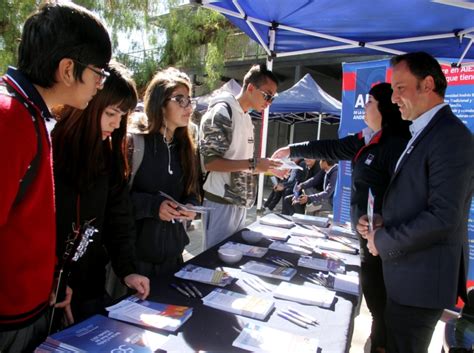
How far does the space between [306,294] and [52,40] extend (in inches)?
47.9

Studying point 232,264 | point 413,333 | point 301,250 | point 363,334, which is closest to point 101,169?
point 232,264

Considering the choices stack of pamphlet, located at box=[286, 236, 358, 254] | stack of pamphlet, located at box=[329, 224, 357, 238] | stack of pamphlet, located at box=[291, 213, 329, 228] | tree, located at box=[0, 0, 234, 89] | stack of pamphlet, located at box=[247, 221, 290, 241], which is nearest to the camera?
stack of pamphlet, located at box=[286, 236, 358, 254]

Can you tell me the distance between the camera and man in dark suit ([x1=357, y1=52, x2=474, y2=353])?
1.49 m

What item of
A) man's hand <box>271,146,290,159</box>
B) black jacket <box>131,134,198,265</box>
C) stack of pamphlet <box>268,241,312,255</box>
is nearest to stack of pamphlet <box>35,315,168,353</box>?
black jacket <box>131,134,198,265</box>

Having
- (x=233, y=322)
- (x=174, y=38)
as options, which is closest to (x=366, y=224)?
(x=233, y=322)

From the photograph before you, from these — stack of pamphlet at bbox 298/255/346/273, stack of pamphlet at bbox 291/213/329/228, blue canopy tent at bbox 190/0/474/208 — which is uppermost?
blue canopy tent at bbox 190/0/474/208

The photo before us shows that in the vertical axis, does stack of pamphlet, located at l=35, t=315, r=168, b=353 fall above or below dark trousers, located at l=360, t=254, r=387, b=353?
above

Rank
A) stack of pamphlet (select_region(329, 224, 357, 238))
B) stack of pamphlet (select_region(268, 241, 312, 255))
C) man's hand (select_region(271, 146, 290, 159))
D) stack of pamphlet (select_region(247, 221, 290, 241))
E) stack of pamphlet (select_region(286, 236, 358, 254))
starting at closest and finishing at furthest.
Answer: stack of pamphlet (select_region(268, 241, 312, 255)) < stack of pamphlet (select_region(286, 236, 358, 254)) < stack of pamphlet (select_region(247, 221, 290, 241)) < stack of pamphlet (select_region(329, 224, 357, 238)) < man's hand (select_region(271, 146, 290, 159))

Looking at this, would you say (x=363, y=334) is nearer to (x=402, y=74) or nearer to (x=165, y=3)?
(x=402, y=74)

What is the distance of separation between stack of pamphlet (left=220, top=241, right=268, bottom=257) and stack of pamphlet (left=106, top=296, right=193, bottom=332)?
700mm

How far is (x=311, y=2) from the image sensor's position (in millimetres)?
2375

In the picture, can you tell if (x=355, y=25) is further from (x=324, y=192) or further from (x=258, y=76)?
(x=324, y=192)

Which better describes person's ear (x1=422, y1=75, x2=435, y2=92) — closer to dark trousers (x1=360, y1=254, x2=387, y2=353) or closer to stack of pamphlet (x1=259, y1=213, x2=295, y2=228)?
dark trousers (x1=360, y1=254, x2=387, y2=353)

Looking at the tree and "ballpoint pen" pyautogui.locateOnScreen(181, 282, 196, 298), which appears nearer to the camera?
"ballpoint pen" pyautogui.locateOnScreen(181, 282, 196, 298)
